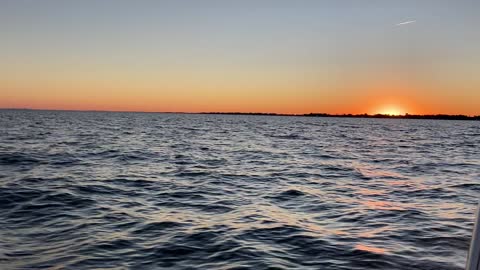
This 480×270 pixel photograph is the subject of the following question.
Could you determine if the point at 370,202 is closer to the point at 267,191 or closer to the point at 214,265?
the point at 267,191

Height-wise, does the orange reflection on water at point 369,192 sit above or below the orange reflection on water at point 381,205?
below

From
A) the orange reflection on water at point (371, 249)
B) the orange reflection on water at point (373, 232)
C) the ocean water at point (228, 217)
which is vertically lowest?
the ocean water at point (228, 217)

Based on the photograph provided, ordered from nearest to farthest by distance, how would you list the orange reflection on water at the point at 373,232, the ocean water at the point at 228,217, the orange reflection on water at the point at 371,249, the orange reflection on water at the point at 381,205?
1. the ocean water at the point at 228,217
2. the orange reflection on water at the point at 371,249
3. the orange reflection on water at the point at 373,232
4. the orange reflection on water at the point at 381,205

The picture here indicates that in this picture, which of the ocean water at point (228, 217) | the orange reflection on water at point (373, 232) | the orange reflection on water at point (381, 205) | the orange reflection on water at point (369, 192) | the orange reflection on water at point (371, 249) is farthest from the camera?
the orange reflection on water at point (369, 192)

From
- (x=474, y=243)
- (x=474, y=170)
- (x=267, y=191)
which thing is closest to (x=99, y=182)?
(x=267, y=191)

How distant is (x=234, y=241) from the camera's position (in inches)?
375

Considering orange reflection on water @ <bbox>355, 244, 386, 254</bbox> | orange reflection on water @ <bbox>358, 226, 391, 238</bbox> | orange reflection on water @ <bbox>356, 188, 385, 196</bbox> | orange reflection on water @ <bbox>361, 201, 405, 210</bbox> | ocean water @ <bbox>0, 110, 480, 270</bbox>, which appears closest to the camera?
ocean water @ <bbox>0, 110, 480, 270</bbox>

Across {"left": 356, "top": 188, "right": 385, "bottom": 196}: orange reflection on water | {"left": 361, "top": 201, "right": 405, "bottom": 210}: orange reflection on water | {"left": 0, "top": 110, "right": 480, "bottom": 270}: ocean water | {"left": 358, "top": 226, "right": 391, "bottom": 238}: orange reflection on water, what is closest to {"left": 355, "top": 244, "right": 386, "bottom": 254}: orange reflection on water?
{"left": 0, "top": 110, "right": 480, "bottom": 270}: ocean water

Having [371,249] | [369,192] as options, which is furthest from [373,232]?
[369,192]

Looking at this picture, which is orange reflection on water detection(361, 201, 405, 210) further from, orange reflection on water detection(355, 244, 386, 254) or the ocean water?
orange reflection on water detection(355, 244, 386, 254)

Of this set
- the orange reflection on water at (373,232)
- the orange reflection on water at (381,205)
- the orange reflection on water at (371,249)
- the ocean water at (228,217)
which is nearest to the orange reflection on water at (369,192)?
the ocean water at (228,217)

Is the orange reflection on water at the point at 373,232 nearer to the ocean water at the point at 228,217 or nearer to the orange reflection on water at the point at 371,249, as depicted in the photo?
the ocean water at the point at 228,217

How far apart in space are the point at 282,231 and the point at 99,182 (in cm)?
939

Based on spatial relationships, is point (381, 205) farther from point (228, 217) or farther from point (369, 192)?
point (228, 217)
